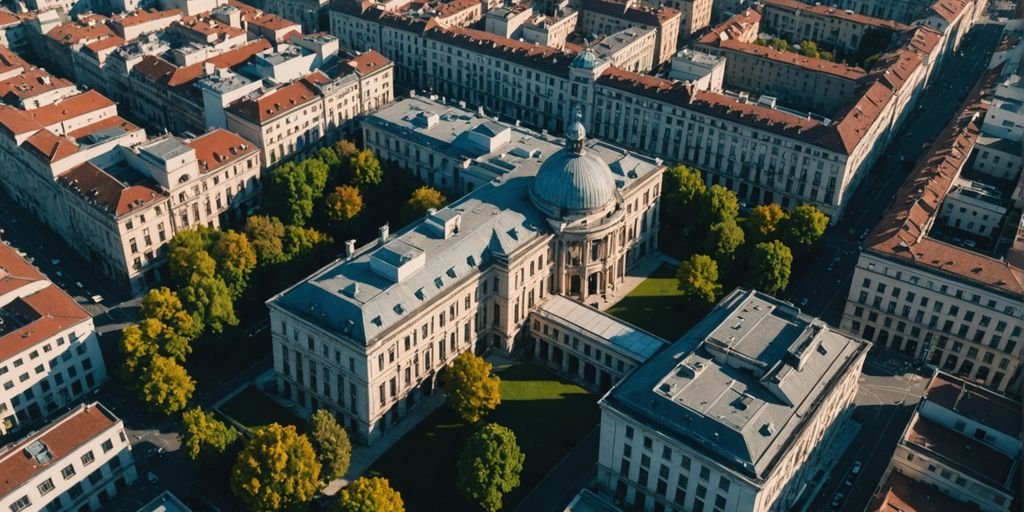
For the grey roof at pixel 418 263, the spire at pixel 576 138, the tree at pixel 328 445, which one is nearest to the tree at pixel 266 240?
the grey roof at pixel 418 263

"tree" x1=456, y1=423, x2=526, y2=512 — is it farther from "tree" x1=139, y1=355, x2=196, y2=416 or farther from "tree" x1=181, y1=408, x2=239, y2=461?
"tree" x1=139, y1=355, x2=196, y2=416

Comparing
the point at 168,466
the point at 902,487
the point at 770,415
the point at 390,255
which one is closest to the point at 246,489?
the point at 168,466

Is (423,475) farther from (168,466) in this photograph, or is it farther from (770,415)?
(770,415)

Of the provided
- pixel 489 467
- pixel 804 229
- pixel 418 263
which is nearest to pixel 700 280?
pixel 804 229

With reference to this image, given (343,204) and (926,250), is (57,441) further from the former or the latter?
(926,250)

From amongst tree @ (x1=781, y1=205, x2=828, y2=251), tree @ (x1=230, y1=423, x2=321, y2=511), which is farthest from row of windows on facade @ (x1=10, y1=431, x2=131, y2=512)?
tree @ (x1=781, y1=205, x2=828, y2=251)

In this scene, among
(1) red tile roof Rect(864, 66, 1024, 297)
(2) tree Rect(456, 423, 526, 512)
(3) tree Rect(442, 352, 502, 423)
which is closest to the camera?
(2) tree Rect(456, 423, 526, 512)
